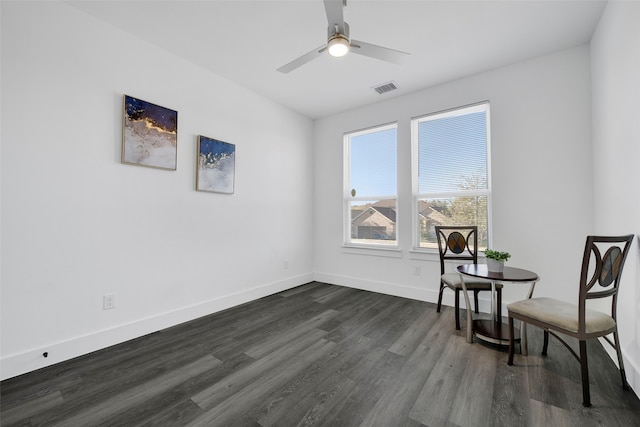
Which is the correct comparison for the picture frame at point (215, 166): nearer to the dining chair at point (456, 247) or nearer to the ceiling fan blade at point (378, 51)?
the ceiling fan blade at point (378, 51)

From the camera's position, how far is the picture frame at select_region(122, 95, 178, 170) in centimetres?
244

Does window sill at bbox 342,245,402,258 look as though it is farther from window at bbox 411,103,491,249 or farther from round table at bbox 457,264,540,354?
round table at bbox 457,264,540,354

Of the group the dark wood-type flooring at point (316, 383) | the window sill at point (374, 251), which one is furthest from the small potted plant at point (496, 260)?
the window sill at point (374, 251)

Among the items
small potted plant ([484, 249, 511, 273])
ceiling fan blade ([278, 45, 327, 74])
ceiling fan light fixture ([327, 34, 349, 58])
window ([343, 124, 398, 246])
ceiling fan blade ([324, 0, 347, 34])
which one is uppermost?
ceiling fan blade ([324, 0, 347, 34])

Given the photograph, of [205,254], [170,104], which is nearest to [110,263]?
[205,254]

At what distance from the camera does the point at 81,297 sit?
7.16 ft

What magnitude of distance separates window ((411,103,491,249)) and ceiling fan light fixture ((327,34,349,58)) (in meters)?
2.11

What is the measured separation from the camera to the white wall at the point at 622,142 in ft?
5.64

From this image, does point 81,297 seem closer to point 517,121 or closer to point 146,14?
point 146,14

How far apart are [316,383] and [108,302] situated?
6.29 feet

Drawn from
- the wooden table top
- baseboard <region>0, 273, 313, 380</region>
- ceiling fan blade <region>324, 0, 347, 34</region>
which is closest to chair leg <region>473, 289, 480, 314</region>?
the wooden table top

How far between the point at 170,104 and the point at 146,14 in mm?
760

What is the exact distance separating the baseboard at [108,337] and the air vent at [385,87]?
314 centimetres

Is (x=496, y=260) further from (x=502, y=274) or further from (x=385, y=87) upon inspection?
(x=385, y=87)
